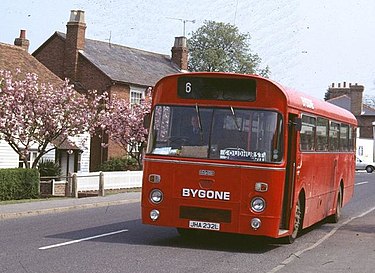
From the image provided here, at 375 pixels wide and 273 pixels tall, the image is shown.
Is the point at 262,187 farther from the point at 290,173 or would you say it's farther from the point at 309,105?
the point at 309,105

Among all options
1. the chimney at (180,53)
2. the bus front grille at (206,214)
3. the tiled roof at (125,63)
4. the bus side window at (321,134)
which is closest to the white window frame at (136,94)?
the tiled roof at (125,63)

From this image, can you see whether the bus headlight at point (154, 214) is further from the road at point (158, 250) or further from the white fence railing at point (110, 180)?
the white fence railing at point (110, 180)

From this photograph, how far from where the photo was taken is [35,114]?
31.6 meters

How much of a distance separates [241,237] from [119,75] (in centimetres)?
3446

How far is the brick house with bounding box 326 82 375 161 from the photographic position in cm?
8975

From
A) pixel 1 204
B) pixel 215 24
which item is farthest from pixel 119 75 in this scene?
pixel 215 24

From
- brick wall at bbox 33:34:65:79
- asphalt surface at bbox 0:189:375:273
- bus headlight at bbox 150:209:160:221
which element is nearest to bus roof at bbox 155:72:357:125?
bus headlight at bbox 150:209:160:221

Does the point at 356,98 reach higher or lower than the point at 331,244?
higher

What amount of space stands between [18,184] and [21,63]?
1650 centimetres

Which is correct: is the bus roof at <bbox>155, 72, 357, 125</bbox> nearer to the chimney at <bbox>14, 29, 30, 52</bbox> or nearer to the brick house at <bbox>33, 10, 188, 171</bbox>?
the brick house at <bbox>33, 10, 188, 171</bbox>

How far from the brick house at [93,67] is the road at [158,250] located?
29.8 m

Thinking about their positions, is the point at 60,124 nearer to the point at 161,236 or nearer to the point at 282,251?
the point at 161,236

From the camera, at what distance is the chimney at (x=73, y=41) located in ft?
161

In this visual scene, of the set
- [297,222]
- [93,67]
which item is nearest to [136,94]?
[93,67]
